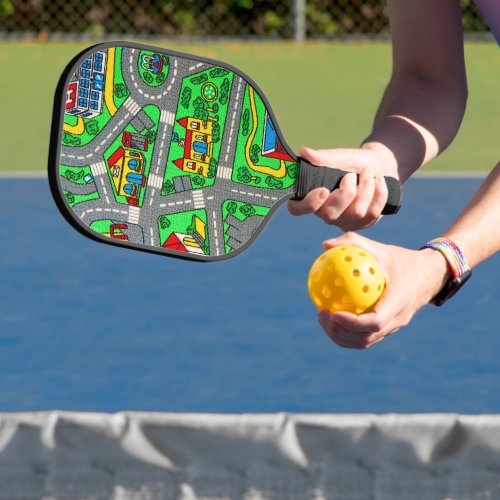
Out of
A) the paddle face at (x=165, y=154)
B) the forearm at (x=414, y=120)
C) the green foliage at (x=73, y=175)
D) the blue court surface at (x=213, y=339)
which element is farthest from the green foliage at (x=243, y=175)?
the blue court surface at (x=213, y=339)

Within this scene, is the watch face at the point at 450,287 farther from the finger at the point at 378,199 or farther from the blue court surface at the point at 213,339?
the blue court surface at the point at 213,339

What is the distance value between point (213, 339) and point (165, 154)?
2.40 meters

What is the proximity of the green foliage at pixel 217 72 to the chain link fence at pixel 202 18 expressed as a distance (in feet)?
33.8

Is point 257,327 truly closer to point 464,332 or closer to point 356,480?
point 464,332

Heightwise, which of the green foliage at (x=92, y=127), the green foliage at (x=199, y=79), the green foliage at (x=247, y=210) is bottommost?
the green foliage at (x=247, y=210)

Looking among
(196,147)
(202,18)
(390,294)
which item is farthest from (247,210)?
(202,18)

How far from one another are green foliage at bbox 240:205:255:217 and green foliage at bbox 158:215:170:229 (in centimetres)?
17

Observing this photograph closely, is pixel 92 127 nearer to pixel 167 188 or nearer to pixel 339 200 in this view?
pixel 167 188

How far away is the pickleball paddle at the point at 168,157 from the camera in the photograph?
2.16m

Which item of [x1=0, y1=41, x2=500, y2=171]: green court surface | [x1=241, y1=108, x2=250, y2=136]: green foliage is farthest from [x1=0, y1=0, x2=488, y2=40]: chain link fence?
[x1=241, y1=108, x2=250, y2=136]: green foliage

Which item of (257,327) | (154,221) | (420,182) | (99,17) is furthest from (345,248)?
(99,17)

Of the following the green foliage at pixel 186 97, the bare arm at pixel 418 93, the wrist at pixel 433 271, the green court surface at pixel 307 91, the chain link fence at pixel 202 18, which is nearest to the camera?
the wrist at pixel 433 271

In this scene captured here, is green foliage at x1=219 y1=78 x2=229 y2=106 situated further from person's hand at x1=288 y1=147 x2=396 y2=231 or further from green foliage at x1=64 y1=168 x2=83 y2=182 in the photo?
green foliage at x1=64 y1=168 x2=83 y2=182

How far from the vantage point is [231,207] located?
7.73 feet
